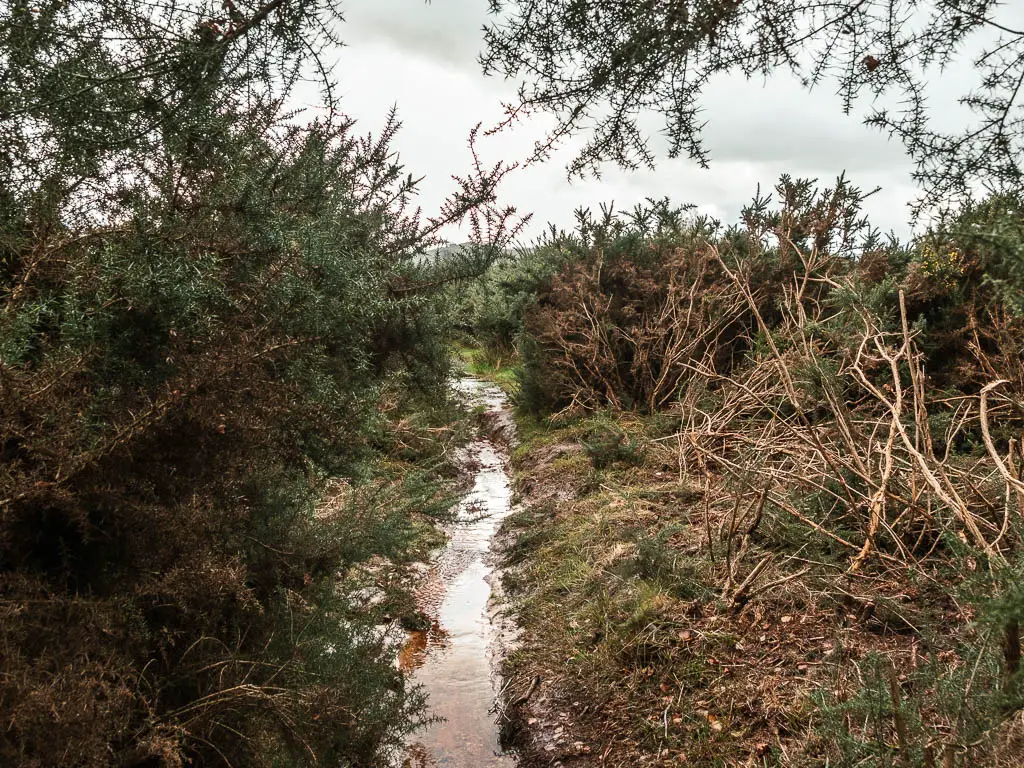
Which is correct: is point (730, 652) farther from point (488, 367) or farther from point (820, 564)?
point (488, 367)

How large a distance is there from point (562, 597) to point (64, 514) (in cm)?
383

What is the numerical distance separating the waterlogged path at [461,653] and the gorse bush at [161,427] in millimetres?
699

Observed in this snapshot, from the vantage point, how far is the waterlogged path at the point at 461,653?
13.9ft

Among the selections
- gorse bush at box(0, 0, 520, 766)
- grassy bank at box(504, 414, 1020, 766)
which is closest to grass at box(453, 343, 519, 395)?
grassy bank at box(504, 414, 1020, 766)

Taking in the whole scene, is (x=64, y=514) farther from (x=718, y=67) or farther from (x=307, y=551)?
(x=718, y=67)

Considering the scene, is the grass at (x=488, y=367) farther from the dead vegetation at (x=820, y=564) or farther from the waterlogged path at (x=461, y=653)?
the dead vegetation at (x=820, y=564)

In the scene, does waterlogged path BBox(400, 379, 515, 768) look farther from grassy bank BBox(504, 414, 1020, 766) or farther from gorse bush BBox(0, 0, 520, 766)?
gorse bush BBox(0, 0, 520, 766)

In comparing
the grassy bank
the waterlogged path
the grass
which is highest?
the grass

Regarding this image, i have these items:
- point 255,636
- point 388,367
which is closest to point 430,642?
point 388,367

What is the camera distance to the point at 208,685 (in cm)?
258

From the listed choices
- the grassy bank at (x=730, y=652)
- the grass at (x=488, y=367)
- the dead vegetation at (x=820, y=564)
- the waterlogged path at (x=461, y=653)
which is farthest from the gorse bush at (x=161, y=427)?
the grass at (x=488, y=367)

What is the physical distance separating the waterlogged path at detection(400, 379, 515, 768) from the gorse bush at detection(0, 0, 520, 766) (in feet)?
2.29

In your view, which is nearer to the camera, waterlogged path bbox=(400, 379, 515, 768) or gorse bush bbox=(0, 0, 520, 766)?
gorse bush bbox=(0, 0, 520, 766)

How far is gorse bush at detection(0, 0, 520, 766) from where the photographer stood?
2.19m
